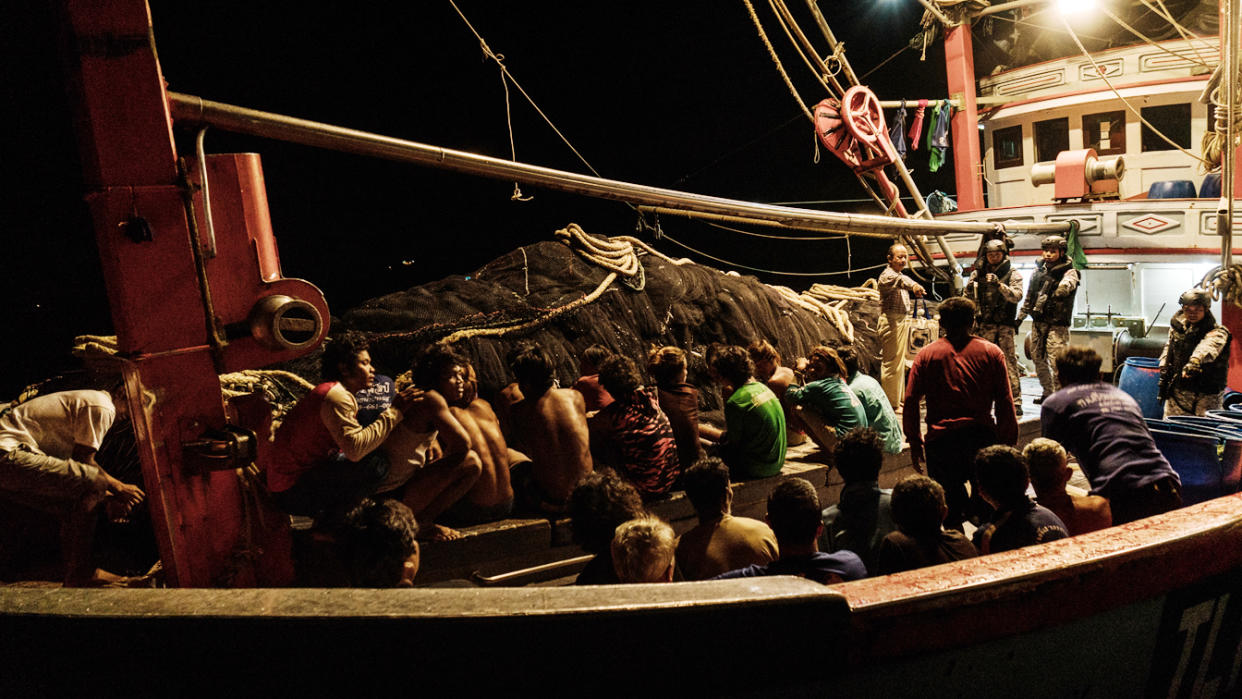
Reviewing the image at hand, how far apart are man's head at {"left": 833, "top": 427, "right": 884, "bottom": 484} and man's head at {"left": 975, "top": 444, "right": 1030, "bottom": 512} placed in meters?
0.50

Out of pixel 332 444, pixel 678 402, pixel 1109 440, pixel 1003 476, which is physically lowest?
pixel 1109 440

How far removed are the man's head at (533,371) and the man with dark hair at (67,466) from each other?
241 centimetres

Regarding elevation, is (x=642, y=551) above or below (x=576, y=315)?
below

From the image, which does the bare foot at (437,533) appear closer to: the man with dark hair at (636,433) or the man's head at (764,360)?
the man with dark hair at (636,433)

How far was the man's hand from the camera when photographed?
164 inches

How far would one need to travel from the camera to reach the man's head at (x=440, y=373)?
4.27 m

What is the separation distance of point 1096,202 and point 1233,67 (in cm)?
517

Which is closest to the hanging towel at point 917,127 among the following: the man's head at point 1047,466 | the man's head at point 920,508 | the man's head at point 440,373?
the man's head at point 1047,466

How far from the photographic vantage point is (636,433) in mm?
4781

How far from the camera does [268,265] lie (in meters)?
3.07

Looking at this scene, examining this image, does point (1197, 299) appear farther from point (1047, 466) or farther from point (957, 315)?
point (1047, 466)

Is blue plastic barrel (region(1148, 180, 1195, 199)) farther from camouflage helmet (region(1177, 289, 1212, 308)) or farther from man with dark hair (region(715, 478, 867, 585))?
man with dark hair (region(715, 478, 867, 585))

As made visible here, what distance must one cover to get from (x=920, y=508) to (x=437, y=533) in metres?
2.66

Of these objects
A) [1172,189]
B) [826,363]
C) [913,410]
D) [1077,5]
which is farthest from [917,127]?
[913,410]
